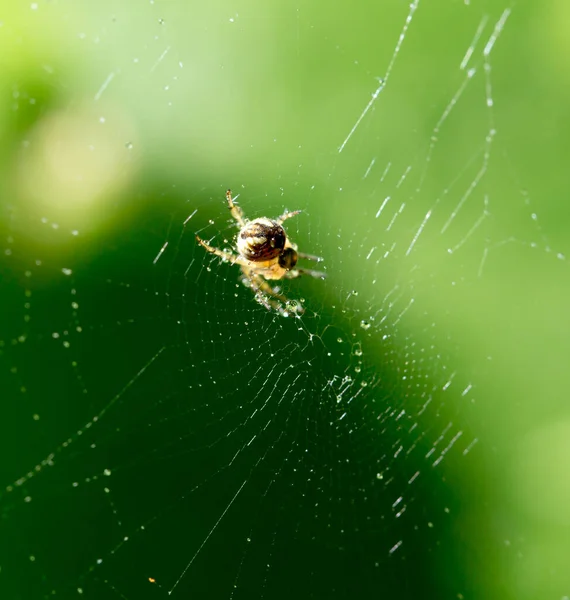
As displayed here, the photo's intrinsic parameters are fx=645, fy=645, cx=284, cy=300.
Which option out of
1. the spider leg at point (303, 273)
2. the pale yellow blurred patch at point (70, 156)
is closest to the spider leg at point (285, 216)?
the spider leg at point (303, 273)

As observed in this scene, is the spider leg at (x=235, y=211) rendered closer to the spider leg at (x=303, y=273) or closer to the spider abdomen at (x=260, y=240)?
the spider abdomen at (x=260, y=240)

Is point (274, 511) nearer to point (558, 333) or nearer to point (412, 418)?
point (412, 418)

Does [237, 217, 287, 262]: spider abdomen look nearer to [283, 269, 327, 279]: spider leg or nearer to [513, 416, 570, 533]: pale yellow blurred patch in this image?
[283, 269, 327, 279]: spider leg

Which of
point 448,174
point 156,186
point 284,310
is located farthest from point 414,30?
point 284,310

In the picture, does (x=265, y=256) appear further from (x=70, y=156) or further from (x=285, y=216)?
(x=70, y=156)

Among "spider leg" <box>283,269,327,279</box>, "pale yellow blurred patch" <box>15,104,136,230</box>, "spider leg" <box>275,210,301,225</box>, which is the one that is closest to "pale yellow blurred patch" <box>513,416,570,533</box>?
"spider leg" <box>283,269,327,279</box>

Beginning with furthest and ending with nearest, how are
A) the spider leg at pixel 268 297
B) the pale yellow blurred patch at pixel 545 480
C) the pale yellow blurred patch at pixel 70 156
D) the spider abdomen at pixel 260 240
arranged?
the pale yellow blurred patch at pixel 545 480
the spider leg at pixel 268 297
the spider abdomen at pixel 260 240
the pale yellow blurred patch at pixel 70 156

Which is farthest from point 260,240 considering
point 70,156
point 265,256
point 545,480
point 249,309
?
point 545,480
